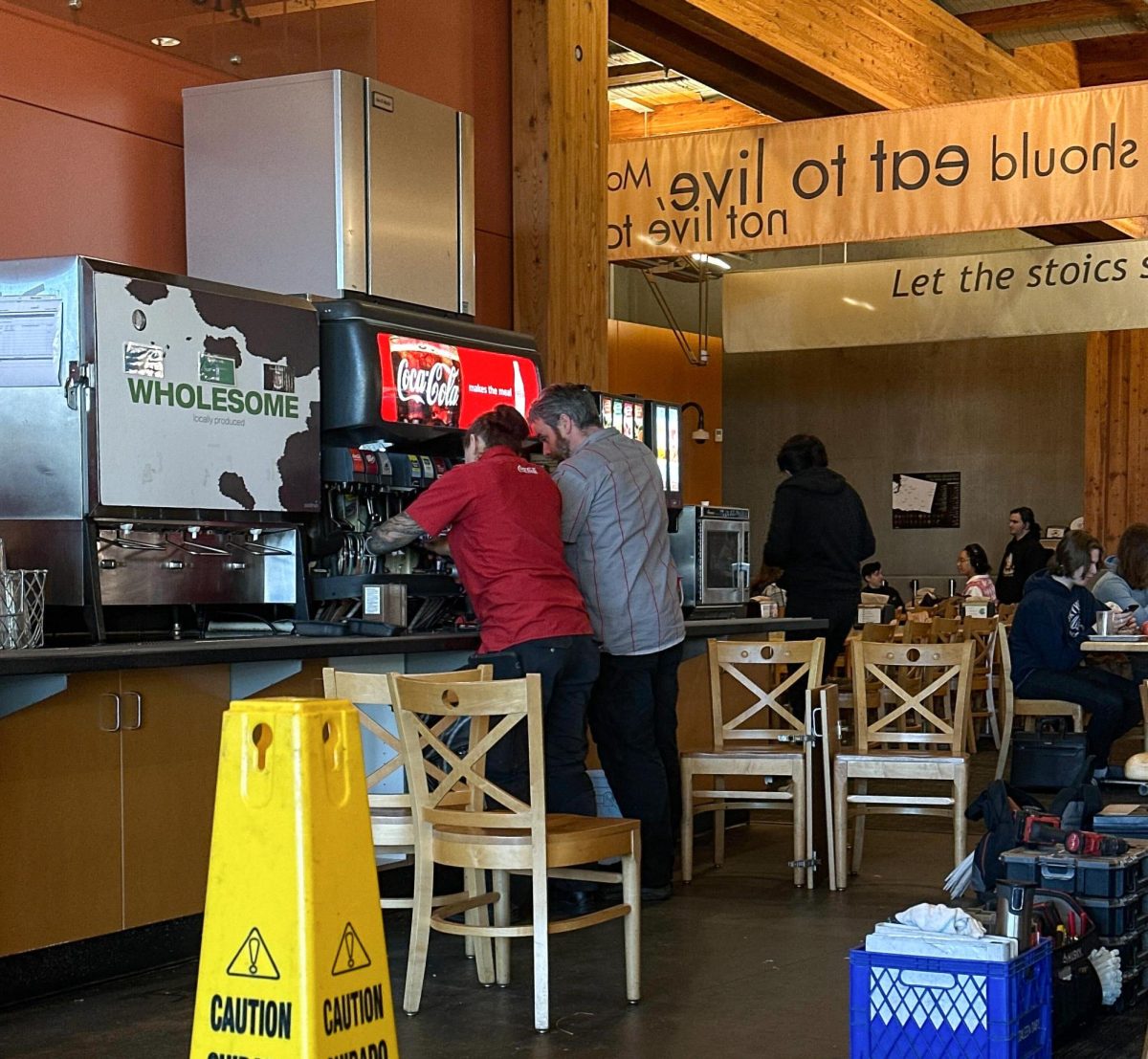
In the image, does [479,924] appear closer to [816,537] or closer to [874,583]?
[816,537]

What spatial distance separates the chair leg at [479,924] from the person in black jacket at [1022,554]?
9507mm

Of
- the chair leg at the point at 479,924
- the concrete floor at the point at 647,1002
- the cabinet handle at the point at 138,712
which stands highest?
the cabinet handle at the point at 138,712

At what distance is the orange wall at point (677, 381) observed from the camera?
48.9 feet

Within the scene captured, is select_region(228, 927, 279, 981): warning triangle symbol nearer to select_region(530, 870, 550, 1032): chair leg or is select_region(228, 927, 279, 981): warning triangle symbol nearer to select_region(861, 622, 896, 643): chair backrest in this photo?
select_region(530, 870, 550, 1032): chair leg

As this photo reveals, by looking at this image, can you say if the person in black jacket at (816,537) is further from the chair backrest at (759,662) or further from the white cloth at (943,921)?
the white cloth at (943,921)

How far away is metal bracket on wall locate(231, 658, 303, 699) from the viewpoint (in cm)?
482

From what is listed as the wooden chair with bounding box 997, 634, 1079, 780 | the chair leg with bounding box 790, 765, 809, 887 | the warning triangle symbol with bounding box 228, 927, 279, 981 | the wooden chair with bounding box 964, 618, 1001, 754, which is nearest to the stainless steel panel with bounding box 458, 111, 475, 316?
the chair leg with bounding box 790, 765, 809, 887

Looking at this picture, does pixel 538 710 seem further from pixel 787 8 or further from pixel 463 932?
pixel 787 8

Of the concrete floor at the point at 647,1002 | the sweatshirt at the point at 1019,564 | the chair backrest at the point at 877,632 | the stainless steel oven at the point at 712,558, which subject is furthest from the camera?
the sweatshirt at the point at 1019,564

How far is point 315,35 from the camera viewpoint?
643cm

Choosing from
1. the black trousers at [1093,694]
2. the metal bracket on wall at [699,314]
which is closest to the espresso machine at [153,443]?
the black trousers at [1093,694]

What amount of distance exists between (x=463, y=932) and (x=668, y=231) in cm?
541

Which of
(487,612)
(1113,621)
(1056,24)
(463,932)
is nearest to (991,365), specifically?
(1056,24)

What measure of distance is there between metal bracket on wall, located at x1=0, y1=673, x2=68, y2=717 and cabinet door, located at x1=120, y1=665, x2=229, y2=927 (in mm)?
246
